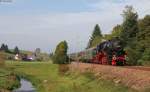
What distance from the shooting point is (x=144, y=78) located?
31000 mm

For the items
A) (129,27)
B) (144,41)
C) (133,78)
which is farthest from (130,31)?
(133,78)

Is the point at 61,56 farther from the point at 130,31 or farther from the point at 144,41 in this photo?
the point at 144,41

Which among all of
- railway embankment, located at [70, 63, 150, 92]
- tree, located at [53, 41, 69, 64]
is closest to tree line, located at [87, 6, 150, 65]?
tree, located at [53, 41, 69, 64]

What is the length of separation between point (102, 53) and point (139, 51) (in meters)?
37.1

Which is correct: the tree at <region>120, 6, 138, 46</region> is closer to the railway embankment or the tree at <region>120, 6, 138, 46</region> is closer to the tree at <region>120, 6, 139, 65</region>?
the tree at <region>120, 6, 139, 65</region>

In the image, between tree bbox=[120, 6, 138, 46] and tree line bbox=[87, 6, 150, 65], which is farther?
tree bbox=[120, 6, 138, 46]

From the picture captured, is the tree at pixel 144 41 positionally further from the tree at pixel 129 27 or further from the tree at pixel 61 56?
the tree at pixel 61 56

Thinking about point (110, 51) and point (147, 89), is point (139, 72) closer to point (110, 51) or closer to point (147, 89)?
point (147, 89)

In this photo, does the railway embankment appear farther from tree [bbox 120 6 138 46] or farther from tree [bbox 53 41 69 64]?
tree [bbox 53 41 69 64]

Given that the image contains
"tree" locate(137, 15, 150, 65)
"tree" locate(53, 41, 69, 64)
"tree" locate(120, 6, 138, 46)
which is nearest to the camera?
"tree" locate(137, 15, 150, 65)

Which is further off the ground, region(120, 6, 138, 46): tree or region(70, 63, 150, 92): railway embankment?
region(120, 6, 138, 46): tree

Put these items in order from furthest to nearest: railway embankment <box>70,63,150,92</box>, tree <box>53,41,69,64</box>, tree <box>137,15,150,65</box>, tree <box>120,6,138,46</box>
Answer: tree <box>53,41,69,64</box> < tree <box>120,6,138,46</box> < tree <box>137,15,150,65</box> < railway embankment <box>70,63,150,92</box>

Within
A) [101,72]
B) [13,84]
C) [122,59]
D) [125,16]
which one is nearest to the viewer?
[101,72]

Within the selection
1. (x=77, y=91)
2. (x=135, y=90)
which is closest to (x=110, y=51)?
(x=77, y=91)
